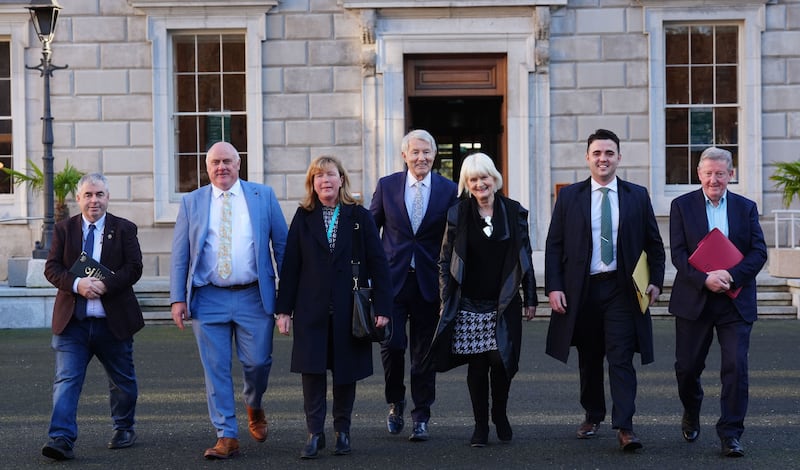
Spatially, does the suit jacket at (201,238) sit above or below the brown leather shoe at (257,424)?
above

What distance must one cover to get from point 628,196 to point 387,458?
2308 millimetres

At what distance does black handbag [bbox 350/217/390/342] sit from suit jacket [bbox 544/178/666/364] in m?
1.17

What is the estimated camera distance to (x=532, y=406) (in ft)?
30.6

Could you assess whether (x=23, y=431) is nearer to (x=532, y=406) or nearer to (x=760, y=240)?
(x=532, y=406)

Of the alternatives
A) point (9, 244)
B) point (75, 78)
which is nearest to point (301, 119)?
point (75, 78)

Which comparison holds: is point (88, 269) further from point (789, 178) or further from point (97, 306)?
point (789, 178)

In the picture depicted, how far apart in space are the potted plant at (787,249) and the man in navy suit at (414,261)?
8.89m

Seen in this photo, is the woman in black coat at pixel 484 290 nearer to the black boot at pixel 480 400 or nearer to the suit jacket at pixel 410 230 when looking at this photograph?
the black boot at pixel 480 400

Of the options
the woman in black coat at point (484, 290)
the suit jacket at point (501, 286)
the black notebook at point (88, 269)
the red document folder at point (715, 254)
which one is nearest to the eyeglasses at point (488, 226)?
the woman in black coat at point (484, 290)

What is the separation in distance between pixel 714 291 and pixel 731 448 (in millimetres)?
972

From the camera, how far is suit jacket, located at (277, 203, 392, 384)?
300 inches

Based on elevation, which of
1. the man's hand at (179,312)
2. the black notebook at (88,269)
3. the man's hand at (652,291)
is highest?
the black notebook at (88,269)

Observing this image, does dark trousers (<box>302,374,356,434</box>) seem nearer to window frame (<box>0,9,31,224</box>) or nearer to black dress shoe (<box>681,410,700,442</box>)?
black dress shoe (<box>681,410,700,442</box>)

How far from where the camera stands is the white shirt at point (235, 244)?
7.74 m
